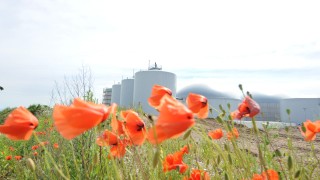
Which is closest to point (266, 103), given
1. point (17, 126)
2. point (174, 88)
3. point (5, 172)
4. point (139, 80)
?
point (174, 88)

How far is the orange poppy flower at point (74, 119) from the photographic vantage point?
686mm

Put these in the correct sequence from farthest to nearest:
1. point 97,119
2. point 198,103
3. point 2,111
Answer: point 2,111 → point 198,103 → point 97,119

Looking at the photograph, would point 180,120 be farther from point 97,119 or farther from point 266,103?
point 266,103

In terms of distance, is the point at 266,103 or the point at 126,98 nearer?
the point at 126,98

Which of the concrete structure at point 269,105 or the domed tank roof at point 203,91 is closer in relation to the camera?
the concrete structure at point 269,105

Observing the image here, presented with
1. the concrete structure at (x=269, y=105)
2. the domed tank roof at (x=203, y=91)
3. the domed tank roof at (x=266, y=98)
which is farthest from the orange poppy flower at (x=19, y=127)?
the domed tank roof at (x=266, y=98)

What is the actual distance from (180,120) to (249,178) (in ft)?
3.00

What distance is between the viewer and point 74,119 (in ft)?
2.25

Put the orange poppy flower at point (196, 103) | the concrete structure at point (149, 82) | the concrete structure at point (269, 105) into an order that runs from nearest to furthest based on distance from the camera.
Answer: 1. the orange poppy flower at point (196, 103)
2. the concrete structure at point (149, 82)
3. the concrete structure at point (269, 105)

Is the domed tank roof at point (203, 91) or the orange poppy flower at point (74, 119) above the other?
the orange poppy flower at point (74, 119)

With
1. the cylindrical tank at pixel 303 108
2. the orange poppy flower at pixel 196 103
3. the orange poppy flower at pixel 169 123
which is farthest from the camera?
the cylindrical tank at pixel 303 108

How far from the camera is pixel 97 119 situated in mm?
720

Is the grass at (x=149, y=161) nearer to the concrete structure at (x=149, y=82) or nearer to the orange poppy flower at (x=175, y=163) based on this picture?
the orange poppy flower at (x=175, y=163)

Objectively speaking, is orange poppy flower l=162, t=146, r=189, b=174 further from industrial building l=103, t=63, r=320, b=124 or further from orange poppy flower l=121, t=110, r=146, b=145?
industrial building l=103, t=63, r=320, b=124
